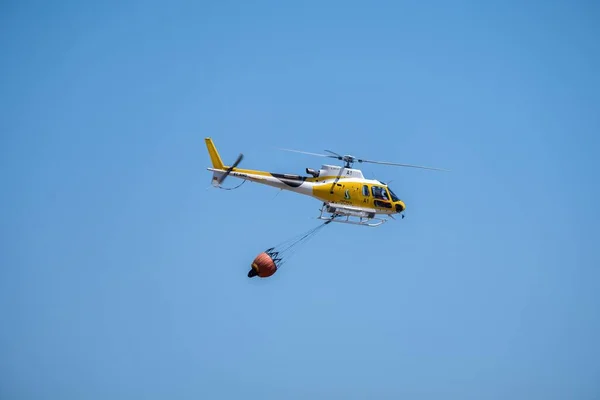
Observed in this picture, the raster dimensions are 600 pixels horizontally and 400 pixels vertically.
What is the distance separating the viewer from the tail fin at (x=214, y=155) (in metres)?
40.7

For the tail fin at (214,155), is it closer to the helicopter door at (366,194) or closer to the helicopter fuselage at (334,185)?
the helicopter fuselage at (334,185)

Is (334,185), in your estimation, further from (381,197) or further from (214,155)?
(214,155)

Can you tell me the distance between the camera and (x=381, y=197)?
136 feet

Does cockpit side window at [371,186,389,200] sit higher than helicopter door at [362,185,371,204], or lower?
higher

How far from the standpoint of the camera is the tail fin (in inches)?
1602

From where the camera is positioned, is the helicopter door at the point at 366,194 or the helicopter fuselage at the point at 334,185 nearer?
the helicopter fuselage at the point at 334,185

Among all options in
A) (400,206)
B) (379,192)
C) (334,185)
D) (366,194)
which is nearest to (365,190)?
(366,194)

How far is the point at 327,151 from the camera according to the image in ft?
133

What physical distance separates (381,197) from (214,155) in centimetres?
757

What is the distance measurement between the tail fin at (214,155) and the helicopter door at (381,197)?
679cm

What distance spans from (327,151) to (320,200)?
2.23 m

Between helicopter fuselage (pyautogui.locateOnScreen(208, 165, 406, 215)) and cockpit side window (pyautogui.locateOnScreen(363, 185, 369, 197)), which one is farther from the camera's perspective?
cockpit side window (pyautogui.locateOnScreen(363, 185, 369, 197))

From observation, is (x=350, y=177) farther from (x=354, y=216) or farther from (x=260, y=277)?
(x=260, y=277)

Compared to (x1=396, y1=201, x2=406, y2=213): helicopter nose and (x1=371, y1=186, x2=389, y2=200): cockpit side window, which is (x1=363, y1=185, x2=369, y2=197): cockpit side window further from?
(x1=396, y1=201, x2=406, y2=213): helicopter nose
